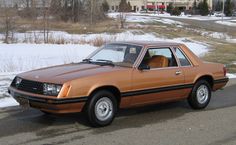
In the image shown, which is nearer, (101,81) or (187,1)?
(101,81)

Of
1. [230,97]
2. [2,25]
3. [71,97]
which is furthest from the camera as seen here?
[2,25]

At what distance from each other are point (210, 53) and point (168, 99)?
15.6 meters

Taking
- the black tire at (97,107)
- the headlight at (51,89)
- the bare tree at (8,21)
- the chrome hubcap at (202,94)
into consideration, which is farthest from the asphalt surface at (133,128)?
the bare tree at (8,21)

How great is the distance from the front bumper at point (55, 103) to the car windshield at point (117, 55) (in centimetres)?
130

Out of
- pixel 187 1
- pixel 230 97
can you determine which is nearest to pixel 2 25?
pixel 230 97

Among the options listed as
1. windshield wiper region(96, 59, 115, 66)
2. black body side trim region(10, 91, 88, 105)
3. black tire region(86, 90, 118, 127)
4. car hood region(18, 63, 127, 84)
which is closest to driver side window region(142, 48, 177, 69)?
windshield wiper region(96, 59, 115, 66)

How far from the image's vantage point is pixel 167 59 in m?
9.01

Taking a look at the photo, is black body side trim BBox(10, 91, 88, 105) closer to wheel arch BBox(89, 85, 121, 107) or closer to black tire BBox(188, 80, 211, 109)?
wheel arch BBox(89, 85, 121, 107)

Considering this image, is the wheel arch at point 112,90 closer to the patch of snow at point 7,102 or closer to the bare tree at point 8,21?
the patch of snow at point 7,102

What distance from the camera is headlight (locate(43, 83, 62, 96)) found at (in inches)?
284

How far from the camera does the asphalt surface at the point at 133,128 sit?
6.94m

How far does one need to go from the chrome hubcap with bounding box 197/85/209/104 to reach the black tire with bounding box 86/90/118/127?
7.64 feet

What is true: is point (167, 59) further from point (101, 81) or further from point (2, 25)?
point (2, 25)

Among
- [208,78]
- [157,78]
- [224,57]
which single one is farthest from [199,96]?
[224,57]
